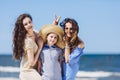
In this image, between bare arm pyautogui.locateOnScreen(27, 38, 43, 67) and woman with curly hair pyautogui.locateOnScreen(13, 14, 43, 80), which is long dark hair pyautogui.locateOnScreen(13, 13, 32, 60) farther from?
bare arm pyautogui.locateOnScreen(27, 38, 43, 67)

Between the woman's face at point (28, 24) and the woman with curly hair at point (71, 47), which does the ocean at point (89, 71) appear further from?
the woman's face at point (28, 24)

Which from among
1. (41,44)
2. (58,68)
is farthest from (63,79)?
(41,44)

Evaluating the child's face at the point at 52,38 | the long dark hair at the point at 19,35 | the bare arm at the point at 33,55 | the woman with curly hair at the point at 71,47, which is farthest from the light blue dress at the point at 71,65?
the long dark hair at the point at 19,35

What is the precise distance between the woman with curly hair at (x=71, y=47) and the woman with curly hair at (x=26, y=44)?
318 mm

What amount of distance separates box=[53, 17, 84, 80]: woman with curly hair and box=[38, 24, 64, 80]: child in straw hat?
8 centimetres

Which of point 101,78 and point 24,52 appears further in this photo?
point 101,78

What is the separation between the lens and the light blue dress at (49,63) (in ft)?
16.3

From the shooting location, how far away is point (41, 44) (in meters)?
4.95

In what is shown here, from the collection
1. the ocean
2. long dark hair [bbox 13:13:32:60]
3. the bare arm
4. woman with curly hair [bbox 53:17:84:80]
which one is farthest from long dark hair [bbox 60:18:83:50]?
the ocean

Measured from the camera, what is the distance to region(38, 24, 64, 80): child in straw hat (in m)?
4.97

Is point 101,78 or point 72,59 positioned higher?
point 72,59

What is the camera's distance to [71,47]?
506 cm

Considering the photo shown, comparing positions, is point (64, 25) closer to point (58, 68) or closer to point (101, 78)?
point (58, 68)

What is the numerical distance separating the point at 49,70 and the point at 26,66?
27 centimetres
